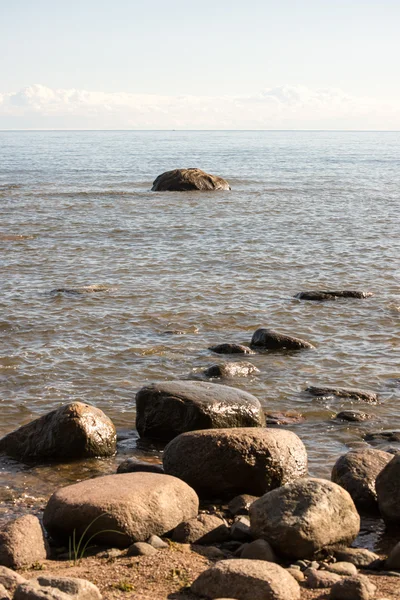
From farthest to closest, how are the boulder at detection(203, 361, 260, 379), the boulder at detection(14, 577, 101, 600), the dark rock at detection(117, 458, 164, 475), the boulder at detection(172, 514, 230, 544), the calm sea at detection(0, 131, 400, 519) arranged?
the boulder at detection(203, 361, 260, 379) → the calm sea at detection(0, 131, 400, 519) → the dark rock at detection(117, 458, 164, 475) → the boulder at detection(172, 514, 230, 544) → the boulder at detection(14, 577, 101, 600)

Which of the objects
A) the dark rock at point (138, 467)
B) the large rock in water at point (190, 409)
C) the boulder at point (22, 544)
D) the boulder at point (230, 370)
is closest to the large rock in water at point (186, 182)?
the boulder at point (230, 370)

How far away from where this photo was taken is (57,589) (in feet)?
17.9

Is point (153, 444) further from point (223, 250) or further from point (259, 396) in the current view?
point (223, 250)

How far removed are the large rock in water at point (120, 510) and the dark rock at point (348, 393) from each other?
4.30 metres

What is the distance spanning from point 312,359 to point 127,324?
3681mm

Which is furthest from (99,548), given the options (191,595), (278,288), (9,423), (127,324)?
(278,288)

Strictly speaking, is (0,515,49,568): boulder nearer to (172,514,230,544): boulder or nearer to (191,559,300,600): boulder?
(172,514,230,544): boulder

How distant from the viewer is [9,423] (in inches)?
406

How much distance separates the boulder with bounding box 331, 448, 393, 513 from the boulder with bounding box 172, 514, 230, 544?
1.40 m

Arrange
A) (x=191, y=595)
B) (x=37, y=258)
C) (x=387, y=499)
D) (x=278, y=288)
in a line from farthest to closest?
(x=37, y=258) → (x=278, y=288) → (x=387, y=499) → (x=191, y=595)

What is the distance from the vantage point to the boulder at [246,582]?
5.75 metres

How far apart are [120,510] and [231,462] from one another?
1.49 meters

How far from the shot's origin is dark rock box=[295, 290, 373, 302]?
16641 millimetres

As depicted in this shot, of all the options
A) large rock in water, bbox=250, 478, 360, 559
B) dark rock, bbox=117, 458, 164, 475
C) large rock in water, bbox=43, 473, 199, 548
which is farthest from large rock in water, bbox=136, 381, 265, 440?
large rock in water, bbox=250, 478, 360, 559
